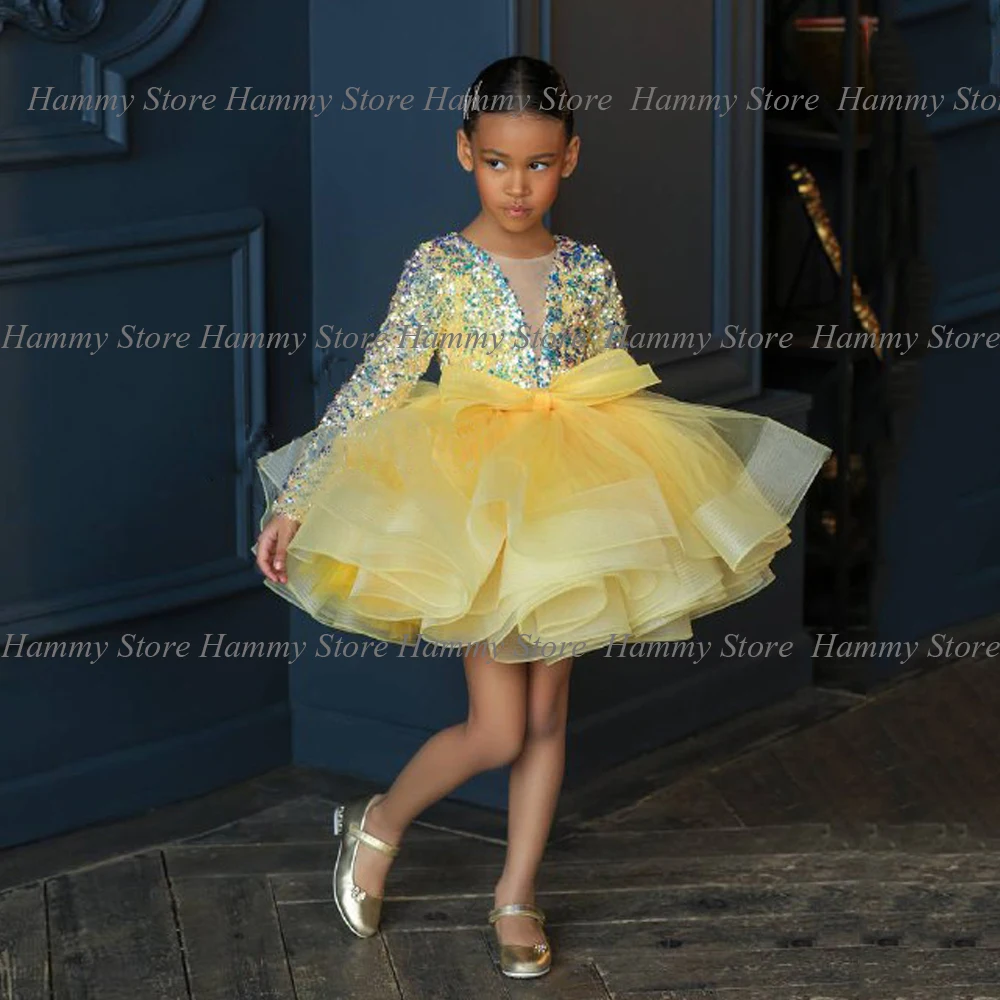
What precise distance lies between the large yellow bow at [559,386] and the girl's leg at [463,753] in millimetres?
383

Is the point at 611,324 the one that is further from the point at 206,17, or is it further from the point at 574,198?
the point at 206,17

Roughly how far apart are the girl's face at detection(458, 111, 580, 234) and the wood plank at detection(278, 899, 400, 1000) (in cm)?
115

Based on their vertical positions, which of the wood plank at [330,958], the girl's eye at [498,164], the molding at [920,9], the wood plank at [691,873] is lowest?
the wood plank at [691,873]

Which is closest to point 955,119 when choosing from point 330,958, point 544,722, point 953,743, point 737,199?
point 737,199

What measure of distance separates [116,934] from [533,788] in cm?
71

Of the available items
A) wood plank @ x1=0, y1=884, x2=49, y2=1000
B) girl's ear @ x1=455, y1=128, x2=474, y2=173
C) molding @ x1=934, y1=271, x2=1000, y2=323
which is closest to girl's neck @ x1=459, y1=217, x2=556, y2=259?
girl's ear @ x1=455, y1=128, x2=474, y2=173

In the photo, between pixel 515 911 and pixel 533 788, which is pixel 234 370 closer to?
pixel 533 788

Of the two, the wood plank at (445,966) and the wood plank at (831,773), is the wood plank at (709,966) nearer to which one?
the wood plank at (445,966)

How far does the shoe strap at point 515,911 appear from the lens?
10.7 ft

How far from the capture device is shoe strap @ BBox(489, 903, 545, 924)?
10.7ft

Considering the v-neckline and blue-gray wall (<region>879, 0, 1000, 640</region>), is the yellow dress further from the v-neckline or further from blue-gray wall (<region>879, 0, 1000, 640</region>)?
blue-gray wall (<region>879, 0, 1000, 640</region>)

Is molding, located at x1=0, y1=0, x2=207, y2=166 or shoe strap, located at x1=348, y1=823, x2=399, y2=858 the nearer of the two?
shoe strap, located at x1=348, y1=823, x2=399, y2=858

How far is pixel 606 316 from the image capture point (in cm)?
324

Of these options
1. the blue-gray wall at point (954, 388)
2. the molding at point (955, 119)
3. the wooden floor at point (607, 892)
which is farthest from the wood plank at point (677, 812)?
the molding at point (955, 119)
